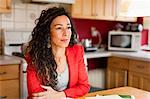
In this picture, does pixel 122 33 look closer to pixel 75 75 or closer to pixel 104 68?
pixel 104 68

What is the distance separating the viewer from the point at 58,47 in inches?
69.9

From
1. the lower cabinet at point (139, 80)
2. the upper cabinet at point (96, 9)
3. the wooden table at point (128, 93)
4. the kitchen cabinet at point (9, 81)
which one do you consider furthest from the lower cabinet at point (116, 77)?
the wooden table at point (128, 93)

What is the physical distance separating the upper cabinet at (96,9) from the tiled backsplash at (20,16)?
0.45 metres

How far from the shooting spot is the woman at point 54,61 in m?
1.68

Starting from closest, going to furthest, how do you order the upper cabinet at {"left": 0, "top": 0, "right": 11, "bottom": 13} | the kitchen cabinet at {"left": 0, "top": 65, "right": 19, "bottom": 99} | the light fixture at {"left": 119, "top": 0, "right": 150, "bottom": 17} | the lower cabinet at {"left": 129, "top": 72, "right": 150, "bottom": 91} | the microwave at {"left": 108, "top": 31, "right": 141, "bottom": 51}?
the light fixture at {"left": 119, "top": 0, "right": 150, "bottom": 17}
the kitchen cabinet at {"left": 0, "top": 65, "right": 19, "bottom": 99}
the upper cabinet at {"left": 0, "top": 0, "right": 11, "bottom": 13}
the lower cabinet at {"left": 129, "top": 72, "right": 150, "bottom": 91}
the microwave at {"left": 108, "top": 31, "right": 141, "bottom": 51}

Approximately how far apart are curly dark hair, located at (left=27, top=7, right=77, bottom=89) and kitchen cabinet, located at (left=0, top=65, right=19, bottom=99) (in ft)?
2.99

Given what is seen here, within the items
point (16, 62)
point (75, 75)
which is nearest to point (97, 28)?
point (16, 62)

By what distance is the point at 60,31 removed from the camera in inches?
67.2

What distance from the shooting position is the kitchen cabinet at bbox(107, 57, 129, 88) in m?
3.46

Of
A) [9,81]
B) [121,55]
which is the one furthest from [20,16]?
[121,55]

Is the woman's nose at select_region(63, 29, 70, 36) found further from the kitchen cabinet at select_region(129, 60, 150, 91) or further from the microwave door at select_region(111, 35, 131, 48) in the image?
the microwave door at select_region(111, 35, 131, 48)

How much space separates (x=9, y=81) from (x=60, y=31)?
1179 millimetres

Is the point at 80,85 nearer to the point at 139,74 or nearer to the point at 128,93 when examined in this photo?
the point at 128,93

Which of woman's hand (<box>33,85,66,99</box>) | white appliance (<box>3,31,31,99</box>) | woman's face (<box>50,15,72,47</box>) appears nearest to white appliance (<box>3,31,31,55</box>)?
white appliance (<box>3,31,31,99</box>)
